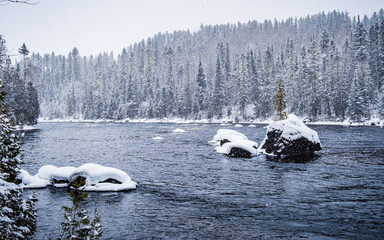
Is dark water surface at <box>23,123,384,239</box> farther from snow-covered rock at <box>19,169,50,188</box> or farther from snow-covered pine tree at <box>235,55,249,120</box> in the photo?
snow-covered pine tree at <box>235,55,249,120</box>

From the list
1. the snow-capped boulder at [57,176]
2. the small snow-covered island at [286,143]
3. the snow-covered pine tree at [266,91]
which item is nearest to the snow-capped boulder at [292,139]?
the small snow-covered island at [286,143]

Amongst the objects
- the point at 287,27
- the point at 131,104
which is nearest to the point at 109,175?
the point at 131,104

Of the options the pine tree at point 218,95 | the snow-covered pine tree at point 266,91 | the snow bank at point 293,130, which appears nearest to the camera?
the snow bank at point 293,130

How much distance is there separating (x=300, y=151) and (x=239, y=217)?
1483 centimetres

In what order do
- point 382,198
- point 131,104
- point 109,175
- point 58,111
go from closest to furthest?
1. point 382,198
2. point 109,175
3. point 131,104
4. point 58,111

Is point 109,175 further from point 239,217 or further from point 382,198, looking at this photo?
point 382,198

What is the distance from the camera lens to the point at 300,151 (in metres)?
22.7

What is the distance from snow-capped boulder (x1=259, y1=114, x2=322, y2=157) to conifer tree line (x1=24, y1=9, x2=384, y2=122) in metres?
21.4

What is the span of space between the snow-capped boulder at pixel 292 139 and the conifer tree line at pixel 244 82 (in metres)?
21.4

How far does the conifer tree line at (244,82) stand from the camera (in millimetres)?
66875

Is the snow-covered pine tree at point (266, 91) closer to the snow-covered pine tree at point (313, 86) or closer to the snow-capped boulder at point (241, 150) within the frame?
the snow-covered pine tree at point (313, 86)

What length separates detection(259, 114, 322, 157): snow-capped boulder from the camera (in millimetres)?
22219

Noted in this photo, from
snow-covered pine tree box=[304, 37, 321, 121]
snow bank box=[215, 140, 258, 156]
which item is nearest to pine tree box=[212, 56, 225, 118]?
snow-covered pine tree box=[304, 37, 321, 121]

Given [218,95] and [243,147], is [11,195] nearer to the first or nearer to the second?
[243,147]
